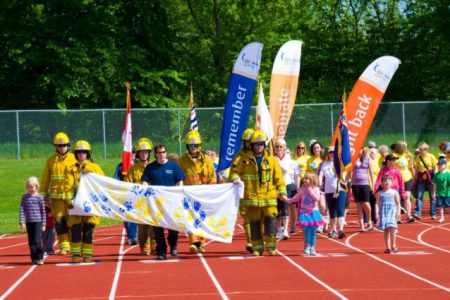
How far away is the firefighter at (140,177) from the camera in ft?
59.7

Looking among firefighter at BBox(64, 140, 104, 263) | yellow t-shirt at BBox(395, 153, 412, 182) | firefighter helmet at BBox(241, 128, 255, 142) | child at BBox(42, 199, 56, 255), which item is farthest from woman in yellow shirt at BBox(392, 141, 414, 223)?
firefighter at BBox(64, 140, 104, 263)

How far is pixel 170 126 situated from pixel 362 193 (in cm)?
1540

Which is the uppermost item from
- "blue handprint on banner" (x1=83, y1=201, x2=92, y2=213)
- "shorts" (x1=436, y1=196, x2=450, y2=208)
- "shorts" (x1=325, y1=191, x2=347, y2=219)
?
"blue handprint on banner" (x1=83, y1=201, x2=92, y2=213)

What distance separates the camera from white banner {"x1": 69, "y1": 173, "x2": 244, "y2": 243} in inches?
694

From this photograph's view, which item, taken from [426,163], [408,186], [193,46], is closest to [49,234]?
[408,186]

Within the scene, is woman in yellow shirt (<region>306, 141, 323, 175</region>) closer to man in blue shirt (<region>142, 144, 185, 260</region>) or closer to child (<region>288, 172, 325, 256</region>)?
child (<region>288, 172, 325, 256</region>)

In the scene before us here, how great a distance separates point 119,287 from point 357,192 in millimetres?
9260

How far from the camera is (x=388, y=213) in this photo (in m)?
17.9

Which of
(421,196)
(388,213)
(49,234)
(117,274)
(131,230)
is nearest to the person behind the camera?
(117,274)

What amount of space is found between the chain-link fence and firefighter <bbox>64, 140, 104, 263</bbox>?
16.6 metres

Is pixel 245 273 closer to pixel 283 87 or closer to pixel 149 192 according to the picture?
pixel 149 192

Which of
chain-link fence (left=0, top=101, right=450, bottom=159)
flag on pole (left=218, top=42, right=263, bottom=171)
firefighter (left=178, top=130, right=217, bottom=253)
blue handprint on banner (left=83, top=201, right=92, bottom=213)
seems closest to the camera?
blue handprint on banner (left=83, top=201, right=92, bottom=213)

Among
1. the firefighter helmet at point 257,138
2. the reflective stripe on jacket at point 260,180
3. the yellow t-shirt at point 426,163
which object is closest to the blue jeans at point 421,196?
the yellow t-shirt at point 426,163

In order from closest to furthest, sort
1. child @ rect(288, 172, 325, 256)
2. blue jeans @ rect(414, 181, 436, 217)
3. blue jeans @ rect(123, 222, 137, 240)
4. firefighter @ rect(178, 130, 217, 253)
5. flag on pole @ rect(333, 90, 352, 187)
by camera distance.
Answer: child @ rect(288, 172, 325, 256), firefighter @ rect(178, 130, 217, 253), flag on pole @ rect(333, 90, 352, 187), blue jeans @ rect(123, 222, 137, 240), blue jeans @ rect(414, 181, 436, 217)
